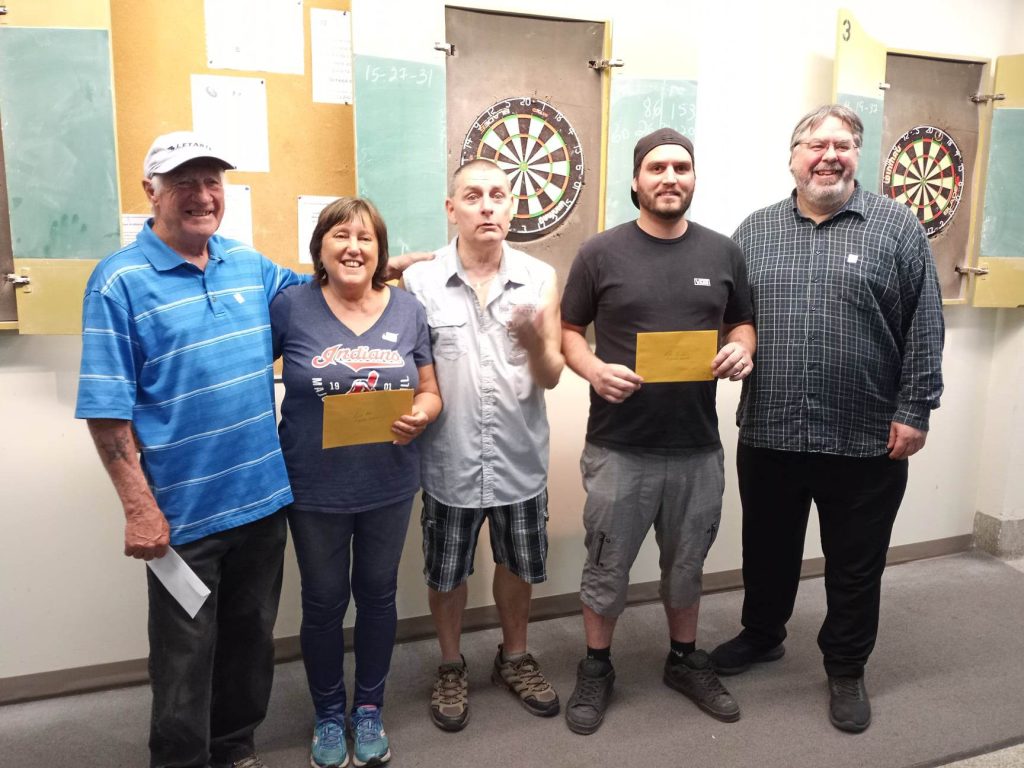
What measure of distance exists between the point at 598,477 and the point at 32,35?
201 centimetres

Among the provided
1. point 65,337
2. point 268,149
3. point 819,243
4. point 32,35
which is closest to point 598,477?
point 819,243

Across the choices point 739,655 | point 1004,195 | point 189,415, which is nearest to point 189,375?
point 189,415

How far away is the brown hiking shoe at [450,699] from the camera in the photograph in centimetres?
227

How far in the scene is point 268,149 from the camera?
2.38m

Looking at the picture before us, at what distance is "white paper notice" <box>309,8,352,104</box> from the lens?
237 centimetres

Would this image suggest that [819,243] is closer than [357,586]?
No

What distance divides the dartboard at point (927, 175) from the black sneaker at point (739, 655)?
1940 millimetres

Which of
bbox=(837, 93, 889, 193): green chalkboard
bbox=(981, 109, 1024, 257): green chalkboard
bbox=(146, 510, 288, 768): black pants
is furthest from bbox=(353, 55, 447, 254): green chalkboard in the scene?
bbox=(981, 109, 1024, 257): green chalkboard

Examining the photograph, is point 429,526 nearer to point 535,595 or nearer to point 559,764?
point 559,764

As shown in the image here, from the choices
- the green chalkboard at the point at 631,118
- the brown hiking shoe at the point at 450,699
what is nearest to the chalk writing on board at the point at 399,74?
the green chalkboard at the point at 631,118

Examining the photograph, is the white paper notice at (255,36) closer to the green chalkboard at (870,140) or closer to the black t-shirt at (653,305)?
the black t-shirt at (653,305)

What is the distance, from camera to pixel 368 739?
2.10 m

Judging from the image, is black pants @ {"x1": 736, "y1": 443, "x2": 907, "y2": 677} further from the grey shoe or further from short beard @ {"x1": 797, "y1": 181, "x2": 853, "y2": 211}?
the grey shoe

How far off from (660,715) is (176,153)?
2072mm
